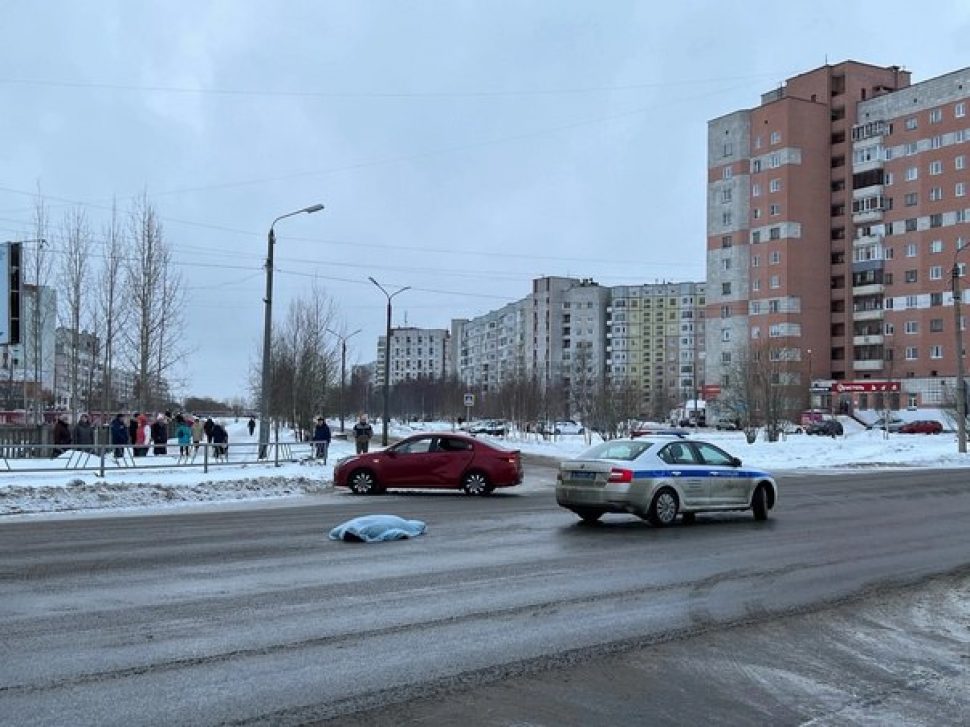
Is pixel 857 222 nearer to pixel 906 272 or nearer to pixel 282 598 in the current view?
pixel 906 272

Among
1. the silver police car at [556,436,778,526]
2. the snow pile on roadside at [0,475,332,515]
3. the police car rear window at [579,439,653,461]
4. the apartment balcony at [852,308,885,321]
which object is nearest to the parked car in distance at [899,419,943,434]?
the apartment balcony at [852,308,885,321]

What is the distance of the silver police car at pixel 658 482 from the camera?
1653 centimetres

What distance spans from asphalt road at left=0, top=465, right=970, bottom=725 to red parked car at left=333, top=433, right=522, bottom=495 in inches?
312

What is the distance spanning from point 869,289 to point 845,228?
7.53 metres

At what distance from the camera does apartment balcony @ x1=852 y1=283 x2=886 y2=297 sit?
109188 mm

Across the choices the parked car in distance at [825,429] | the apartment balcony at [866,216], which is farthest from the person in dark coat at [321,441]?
the apartment balcony at [866,216]

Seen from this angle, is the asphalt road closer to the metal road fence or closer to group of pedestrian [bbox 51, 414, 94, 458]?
the metal road fence

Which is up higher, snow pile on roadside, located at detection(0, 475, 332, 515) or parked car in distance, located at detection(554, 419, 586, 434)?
parked car in distance, located at detection(554, 419, 586, 434)

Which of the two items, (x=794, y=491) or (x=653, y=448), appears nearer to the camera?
(x=653, y=448)

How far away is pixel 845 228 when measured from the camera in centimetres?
11244

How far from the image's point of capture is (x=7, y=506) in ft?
65.2

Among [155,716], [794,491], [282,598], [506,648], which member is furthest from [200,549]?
[794,491]

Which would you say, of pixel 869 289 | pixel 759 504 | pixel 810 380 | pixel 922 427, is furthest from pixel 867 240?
pixel 759 504

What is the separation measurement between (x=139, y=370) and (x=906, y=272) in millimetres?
88236
